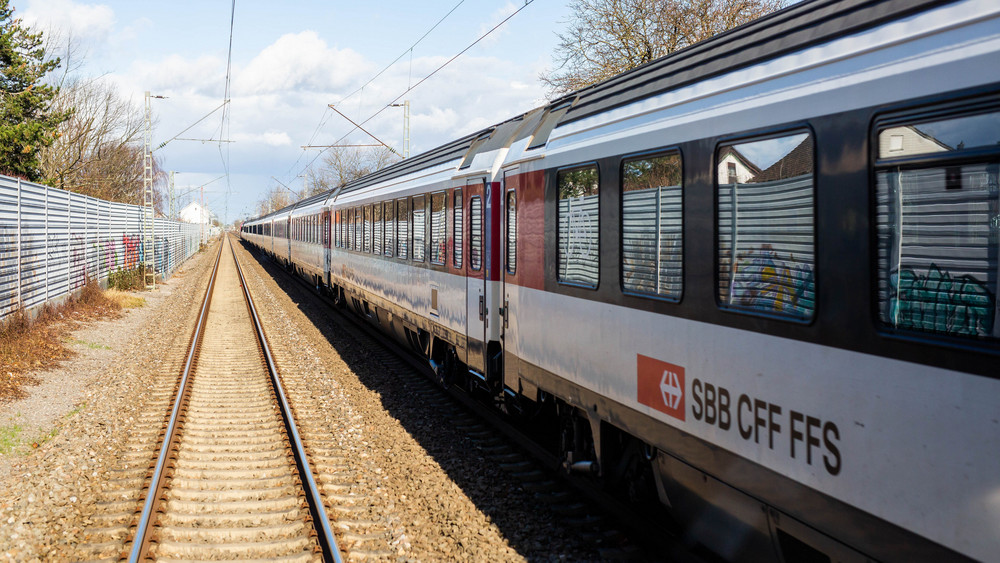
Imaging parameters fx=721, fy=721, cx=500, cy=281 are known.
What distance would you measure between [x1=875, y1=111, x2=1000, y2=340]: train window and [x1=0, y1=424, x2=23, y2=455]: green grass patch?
8.65 meters

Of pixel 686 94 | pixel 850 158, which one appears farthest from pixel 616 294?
pixel 850 158

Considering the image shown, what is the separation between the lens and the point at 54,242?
17.4 m

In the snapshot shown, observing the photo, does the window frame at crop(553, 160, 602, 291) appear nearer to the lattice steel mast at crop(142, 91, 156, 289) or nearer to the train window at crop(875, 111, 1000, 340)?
the train window at crop(875, 111, 1000, 340)

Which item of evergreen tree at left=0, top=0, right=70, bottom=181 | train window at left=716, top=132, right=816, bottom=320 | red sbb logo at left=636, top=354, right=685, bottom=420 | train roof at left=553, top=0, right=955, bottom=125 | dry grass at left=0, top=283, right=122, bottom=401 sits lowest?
dry grass at left=0, top=283, right=122, bottom=401

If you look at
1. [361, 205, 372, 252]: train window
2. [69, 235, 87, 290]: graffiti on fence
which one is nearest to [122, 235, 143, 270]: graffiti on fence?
[69, 235, 87, 290]: graffiti on fence

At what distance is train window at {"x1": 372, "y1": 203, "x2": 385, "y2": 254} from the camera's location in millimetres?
13461

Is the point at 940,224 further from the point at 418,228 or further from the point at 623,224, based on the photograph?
the point at 418,228

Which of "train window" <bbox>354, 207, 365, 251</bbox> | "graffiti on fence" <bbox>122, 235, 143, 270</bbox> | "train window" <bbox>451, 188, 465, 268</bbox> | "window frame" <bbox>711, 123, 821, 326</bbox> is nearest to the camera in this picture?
"window frame" <bbox>711, 123, 821, 326</bbox>

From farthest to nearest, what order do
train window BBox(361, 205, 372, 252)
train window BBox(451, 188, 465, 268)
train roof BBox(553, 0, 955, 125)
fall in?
train window BBox(361, 205, 372, 252) < train window BBox(451, 188, 465, 268) < train roof BBox(553, 0, 955, 125)

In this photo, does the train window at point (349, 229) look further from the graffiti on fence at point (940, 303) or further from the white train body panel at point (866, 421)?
the graffiti on fence at point (940, 303)

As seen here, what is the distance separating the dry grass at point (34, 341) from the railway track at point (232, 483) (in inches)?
89.1

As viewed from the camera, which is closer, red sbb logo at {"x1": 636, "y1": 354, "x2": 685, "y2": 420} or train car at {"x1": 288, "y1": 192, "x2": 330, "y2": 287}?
red sbb logo at {"x1": 636, "y1": 354, "x2": 685, "y2": 420}

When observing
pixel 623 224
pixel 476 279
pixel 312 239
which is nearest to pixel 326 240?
pixel 312 239

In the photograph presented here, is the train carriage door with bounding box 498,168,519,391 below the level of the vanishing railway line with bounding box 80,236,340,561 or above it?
above
